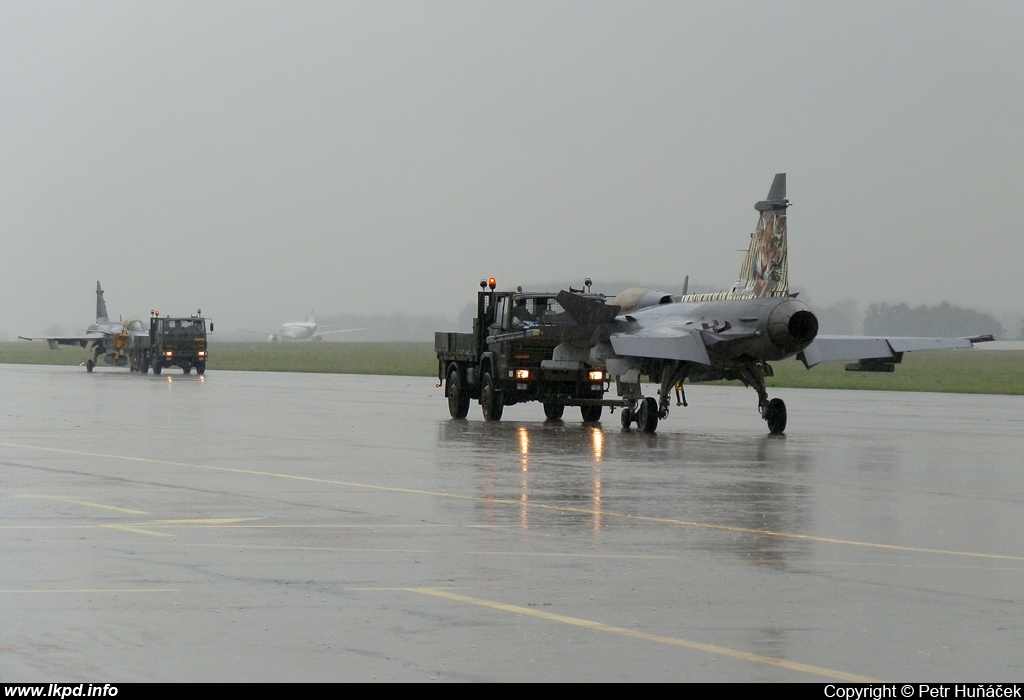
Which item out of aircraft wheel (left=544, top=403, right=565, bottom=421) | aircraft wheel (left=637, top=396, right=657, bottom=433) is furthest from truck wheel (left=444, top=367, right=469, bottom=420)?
aircraft wheel (left=637, top=396, right=657, bottom=433)

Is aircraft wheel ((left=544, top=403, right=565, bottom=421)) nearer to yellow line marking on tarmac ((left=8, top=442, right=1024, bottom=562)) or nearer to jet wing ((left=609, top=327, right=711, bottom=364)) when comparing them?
jet wing ((left=609, top=327, right=711, bottom=364))

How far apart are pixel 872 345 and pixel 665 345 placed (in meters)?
4.95

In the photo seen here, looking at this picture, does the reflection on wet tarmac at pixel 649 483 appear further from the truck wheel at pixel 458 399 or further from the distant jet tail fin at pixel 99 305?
the distant jet tail fin at pixel 99 305

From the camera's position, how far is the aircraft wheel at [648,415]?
85.5ft

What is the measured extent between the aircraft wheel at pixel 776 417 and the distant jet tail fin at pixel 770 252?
2010mm

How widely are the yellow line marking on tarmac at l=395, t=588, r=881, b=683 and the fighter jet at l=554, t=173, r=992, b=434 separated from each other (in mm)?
16748

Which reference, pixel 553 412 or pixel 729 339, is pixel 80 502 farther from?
pixel 553 412

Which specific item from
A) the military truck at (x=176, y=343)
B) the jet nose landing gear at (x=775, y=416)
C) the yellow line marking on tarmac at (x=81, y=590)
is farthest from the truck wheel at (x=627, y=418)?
the military truck at (x=176, y=343)

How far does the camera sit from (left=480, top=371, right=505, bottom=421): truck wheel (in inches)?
1131

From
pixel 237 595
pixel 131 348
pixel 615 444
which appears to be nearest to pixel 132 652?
pixel 237 595

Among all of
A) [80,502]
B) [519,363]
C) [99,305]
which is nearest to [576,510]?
[80,502]

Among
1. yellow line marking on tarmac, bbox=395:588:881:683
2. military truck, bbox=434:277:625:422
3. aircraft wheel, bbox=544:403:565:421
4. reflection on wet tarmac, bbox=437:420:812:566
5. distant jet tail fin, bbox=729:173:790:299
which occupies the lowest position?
reflection on wet tarmac, bbox=437:420:812:566

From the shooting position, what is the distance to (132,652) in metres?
6.98

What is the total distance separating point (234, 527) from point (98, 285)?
2965 inches
